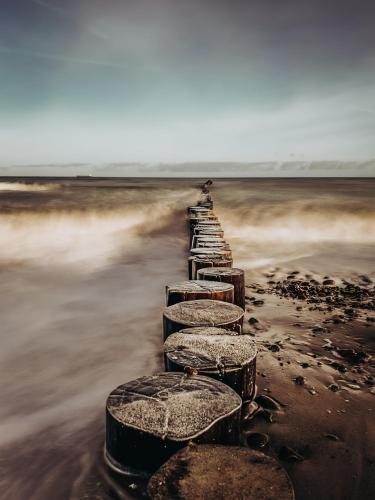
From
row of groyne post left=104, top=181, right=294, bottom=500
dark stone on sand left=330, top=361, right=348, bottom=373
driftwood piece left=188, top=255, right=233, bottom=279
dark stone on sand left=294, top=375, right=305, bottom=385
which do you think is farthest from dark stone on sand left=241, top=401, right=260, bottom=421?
driftwood piece left=188, top=255, right=233, bottom=279

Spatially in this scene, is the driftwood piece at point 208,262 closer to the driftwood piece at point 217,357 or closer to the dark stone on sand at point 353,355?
the dark stone on sand at point 353,355

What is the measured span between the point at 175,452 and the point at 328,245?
11.2 metres

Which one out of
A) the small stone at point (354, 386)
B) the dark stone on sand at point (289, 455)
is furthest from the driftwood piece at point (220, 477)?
the small stone at point (354, 386)

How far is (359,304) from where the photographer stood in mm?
5551

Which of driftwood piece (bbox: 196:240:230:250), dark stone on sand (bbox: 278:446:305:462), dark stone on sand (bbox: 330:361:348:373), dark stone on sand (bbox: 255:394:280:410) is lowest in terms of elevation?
dark stone on sand (bbox: 330:361:348:373)

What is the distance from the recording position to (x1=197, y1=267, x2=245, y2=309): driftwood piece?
3.88 meters

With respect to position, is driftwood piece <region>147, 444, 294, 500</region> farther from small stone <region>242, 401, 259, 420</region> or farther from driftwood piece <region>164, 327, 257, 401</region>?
small stone <region>242, 401, 259, 420</region>

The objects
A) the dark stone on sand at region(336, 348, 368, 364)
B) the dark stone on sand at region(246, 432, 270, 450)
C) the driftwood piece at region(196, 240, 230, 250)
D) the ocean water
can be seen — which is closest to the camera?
the dark stone on sand at region(246, 432, 270, 450)

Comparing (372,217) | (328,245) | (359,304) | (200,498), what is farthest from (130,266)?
(372,217)

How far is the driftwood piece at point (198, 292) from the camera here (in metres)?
3.31

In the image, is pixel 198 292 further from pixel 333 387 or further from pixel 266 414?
pixel 333 387

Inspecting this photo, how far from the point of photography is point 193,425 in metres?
1.62

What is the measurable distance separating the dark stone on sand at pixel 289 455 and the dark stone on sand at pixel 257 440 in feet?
0.42

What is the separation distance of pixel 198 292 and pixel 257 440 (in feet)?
4.07
